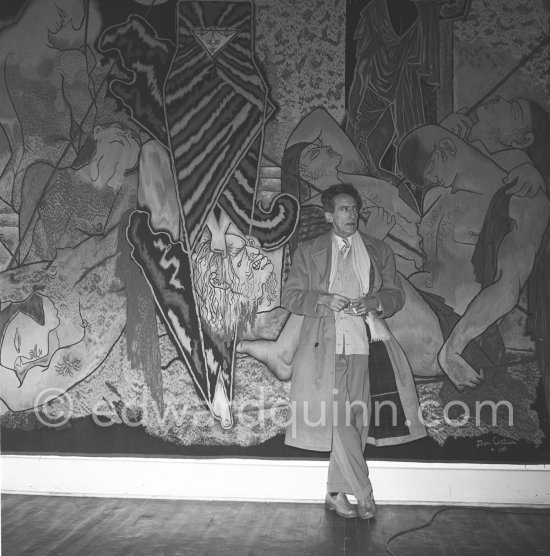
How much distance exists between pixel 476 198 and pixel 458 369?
1.06 m

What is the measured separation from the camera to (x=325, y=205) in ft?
15.2

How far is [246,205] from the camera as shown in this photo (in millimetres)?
4875

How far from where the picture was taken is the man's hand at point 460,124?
15.6 feet

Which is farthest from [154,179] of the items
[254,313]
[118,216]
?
[254,313]

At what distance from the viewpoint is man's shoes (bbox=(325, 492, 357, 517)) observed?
14.2 ft

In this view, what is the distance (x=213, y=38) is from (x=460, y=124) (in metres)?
1.65

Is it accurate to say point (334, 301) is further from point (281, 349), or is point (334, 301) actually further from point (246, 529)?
point (246, 529)

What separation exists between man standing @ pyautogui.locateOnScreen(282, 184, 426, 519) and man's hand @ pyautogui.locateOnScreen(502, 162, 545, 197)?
89cm

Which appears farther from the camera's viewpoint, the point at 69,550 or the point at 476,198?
the point at 476,198

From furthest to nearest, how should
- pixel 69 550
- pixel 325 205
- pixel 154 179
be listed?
1. pixel 154 179
2. pixel 325 205
3. pixel 69 550

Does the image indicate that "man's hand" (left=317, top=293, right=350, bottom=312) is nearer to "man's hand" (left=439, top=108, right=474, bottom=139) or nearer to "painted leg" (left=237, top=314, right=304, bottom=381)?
"painted leg" (left=237, top=314, right=304, bottom=381)

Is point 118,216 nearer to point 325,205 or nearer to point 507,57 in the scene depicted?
point 325,205

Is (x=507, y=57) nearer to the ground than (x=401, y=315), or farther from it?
farther from it
